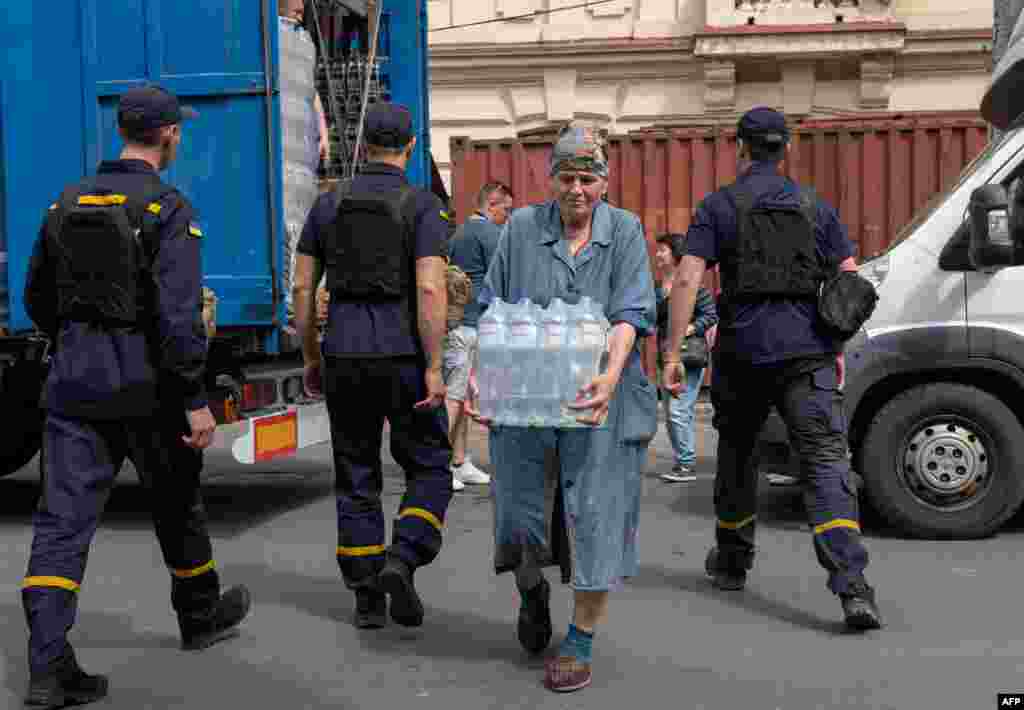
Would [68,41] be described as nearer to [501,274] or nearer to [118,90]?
[118,90]

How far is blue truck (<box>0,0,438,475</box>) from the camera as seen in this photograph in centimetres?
729

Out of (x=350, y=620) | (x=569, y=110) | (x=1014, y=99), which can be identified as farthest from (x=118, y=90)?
(x=569, y=110)

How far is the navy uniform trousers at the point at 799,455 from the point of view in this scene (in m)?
5.54

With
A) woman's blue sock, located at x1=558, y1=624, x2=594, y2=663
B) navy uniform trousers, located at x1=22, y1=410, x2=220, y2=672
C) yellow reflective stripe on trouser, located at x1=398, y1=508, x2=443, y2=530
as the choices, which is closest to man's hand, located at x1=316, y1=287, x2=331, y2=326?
yellow reflective stripe on trouser, located at x1=398, y1=508, x2=443, y2=530

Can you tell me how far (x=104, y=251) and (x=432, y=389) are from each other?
4.51 ft

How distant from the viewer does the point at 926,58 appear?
2231 centimetres

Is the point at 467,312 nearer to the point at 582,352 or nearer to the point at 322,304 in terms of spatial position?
the point at 322,304

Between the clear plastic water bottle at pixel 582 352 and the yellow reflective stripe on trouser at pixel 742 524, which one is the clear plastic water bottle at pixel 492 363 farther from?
the yellow reflective stripe on trouser at pixel 742 524

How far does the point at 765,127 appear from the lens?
5977 mm

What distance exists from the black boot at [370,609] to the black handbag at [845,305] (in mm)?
2030

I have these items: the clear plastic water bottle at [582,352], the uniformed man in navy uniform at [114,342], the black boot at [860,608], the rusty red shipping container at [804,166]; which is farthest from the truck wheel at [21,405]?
the rusty red shipping container at [804,166]

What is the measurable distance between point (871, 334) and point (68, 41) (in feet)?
14.1

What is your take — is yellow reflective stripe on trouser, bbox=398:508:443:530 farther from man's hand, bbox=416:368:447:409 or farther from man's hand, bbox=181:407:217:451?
man's hand, bbox=181:407:217:451

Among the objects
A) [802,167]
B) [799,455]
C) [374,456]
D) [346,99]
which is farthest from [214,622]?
[802,167]
